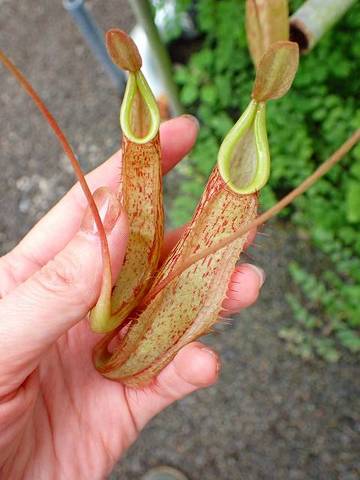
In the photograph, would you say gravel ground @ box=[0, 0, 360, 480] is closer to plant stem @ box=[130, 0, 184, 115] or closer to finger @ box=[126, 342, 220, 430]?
plant stem @ box=[130, 0, 184, 115]

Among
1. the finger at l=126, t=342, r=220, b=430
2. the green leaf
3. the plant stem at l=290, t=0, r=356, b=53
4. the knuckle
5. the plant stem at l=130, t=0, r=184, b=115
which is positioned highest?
the plant stem at l=290, t=0, r=356, b=53

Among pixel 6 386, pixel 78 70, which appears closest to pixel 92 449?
pixel 6 386

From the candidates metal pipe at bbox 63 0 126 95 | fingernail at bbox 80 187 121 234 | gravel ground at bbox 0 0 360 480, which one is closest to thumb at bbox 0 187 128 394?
fingernail at bbox 80 187 121 234

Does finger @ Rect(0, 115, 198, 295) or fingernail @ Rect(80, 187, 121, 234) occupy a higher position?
fingernail @ Rect(80, 187, 121, 234)

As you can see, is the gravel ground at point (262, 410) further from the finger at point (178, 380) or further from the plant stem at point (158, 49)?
the finger at point (178, 380)

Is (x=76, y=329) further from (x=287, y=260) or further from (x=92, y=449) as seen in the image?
(x=287, y=260)

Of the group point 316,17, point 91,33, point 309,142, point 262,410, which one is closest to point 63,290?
point 316,17

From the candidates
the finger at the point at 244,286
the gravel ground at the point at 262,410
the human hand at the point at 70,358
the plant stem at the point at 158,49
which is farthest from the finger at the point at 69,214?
the gravel ground at the point at 262,410

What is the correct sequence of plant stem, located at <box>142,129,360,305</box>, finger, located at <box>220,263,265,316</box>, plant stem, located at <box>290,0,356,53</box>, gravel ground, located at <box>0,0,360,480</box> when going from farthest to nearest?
gravel ground, located at <box>0,0,360,480</box> → finger, located at <box>220,263,265,316</box> → plant stem, located at <box>290,0,356,53</box> → plant stem, located at <box>142,129,360,305</box>
